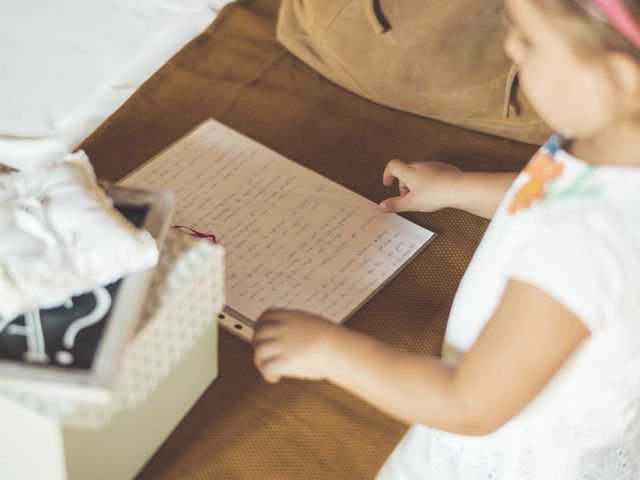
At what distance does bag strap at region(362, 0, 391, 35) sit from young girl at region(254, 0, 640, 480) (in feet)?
1.28

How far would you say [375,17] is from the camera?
36.1 inches

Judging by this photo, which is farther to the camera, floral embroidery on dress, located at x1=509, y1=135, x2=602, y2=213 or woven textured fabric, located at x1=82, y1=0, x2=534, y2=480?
woven textured fabric, located at x1=82, y1=0, x2=534, y2=480

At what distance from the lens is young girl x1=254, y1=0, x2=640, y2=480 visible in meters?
0.49

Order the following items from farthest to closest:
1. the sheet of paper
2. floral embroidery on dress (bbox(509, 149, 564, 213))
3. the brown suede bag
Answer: the brown suede bag → the sheet of paper → floral embroidery on dress (bbox(509, 149, 564, 213))

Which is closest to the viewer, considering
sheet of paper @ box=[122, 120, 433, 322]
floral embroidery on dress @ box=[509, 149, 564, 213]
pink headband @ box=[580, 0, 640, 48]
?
pink headband @ box=[580, 0, 640, 48]

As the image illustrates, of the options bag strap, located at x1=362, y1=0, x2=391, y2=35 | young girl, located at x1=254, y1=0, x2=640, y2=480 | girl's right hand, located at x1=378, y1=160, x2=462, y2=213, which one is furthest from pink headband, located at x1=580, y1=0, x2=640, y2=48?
bag strap, located at x1=362, y1=0, x2=391, y2=35

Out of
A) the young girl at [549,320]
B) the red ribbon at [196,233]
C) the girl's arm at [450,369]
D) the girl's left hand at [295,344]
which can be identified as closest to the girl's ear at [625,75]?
the young girl at [549,320]

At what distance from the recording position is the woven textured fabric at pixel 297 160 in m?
0.64

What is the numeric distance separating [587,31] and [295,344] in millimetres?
277

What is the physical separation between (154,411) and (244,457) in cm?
9

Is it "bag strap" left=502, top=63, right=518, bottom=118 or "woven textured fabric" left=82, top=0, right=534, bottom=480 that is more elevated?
"bag strap" left=502, top=63, right=518, bottom=118

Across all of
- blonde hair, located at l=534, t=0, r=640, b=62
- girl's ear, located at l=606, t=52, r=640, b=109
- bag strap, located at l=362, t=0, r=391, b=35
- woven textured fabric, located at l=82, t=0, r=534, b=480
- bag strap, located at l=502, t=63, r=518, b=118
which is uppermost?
blonde hair, located at l=534, t=0, r=640, b=62

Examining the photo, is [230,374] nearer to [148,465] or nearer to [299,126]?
[148,465]

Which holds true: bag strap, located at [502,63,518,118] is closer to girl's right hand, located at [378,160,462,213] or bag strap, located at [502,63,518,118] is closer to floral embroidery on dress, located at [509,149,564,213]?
girl's right hand, located at [378,160,462,213]
